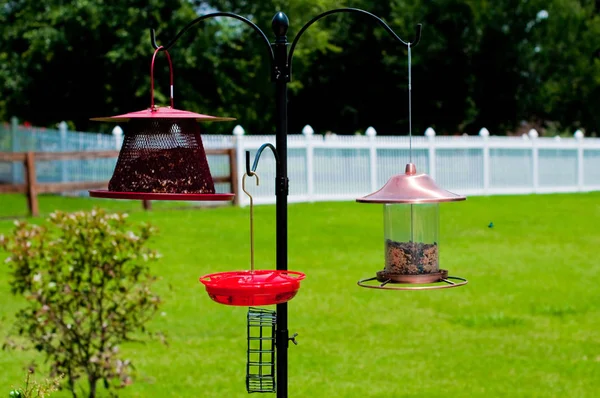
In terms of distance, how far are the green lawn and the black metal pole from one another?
11.4 ft

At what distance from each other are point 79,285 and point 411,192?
412 centimetres

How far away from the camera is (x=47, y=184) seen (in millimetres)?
17547

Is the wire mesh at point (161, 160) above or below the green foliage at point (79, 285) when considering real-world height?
above

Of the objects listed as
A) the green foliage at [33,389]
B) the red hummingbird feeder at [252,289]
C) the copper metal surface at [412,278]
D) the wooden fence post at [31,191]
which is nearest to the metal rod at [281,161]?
the red hummingbird feeder at [252,289]

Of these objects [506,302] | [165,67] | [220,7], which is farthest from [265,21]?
[506,302]

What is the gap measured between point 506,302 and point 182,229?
6333 millimetres

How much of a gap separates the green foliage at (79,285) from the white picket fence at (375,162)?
1135 cm

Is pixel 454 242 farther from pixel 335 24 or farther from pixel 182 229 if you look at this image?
pixel 335 24

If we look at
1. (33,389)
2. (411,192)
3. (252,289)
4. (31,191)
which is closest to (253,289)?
(252,289)

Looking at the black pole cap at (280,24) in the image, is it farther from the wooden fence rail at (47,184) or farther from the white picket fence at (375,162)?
the white picket fence at (375,162)

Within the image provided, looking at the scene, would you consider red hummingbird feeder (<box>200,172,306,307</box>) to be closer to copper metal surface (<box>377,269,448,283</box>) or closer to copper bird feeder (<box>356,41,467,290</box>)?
copper bird feeder (<box>356,41,467,290</box>)

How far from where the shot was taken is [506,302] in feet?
34.7

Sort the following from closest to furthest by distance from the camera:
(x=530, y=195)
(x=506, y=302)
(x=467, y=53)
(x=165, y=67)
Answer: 1. (x=506, y=302)
2. (x=530, y=195)
3. (x=165, y=67)
4. (x=467, y=53)

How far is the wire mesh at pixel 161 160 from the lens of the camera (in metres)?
4.37
